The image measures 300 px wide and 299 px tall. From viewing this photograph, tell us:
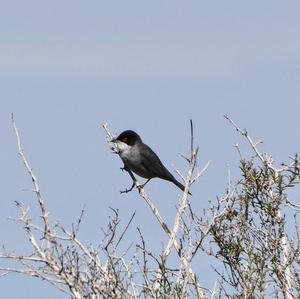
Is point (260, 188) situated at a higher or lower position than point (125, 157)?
lower

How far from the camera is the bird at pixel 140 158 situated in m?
14.8

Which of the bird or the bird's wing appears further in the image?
the bird's wing

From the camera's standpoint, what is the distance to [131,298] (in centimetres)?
686

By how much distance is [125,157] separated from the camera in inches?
576

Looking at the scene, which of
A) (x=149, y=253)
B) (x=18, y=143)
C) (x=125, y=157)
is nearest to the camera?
(x=18, y=143)

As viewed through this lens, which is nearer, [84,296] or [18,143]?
[84,296]

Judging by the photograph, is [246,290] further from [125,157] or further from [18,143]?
[125,157]

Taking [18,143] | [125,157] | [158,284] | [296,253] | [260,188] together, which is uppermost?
[125,157]

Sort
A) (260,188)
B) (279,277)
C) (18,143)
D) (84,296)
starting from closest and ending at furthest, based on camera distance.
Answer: (84,296) < (18,143) < (279,277) < (260,188)

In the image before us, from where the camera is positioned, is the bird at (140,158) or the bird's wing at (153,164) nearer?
the bird at (140,158)

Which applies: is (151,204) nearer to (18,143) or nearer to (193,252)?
(193,252)

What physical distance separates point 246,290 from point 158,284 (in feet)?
3.34

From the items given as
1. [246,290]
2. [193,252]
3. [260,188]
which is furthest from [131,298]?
[260,188]

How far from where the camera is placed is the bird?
48.7 feet
